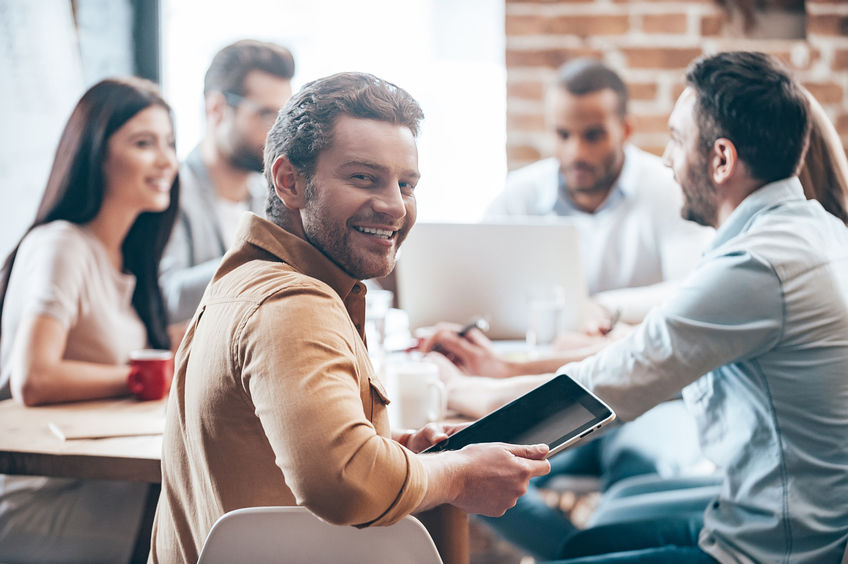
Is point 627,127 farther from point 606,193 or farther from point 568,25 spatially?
point 568,25

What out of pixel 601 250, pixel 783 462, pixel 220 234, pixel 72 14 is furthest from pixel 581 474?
pixel 72 14

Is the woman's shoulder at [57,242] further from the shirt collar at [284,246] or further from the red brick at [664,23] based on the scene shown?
the red brick at [664,23]

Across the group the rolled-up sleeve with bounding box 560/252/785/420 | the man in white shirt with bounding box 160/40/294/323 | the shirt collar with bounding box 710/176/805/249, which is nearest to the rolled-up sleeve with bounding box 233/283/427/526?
the rolled-up sleeve with bounding box 560/252/785/420

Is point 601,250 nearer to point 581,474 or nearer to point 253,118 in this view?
point 581,474

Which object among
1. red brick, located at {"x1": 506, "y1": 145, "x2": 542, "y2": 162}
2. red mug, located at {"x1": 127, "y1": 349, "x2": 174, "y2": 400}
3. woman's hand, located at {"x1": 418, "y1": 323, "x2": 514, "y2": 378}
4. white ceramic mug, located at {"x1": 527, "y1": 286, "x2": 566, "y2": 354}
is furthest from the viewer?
red brick, located at {"x1": 506, "y1": 145, "x2": 542, "y2": 162}

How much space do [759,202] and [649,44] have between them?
6.16 feet

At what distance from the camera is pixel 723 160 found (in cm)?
141

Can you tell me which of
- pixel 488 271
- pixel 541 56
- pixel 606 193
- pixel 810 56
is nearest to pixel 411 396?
pixel 488 271

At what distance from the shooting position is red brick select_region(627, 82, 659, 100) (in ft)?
10.1

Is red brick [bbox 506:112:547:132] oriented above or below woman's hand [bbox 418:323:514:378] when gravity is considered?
above

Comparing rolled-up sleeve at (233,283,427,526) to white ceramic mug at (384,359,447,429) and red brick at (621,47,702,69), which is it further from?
red brick at (621,47,702,69)

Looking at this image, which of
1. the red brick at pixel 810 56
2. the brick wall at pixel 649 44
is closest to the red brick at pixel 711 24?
the brick wall at pixel 649 44

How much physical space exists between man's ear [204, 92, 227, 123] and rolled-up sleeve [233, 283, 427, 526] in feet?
6.22

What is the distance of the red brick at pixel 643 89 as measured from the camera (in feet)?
10.1
